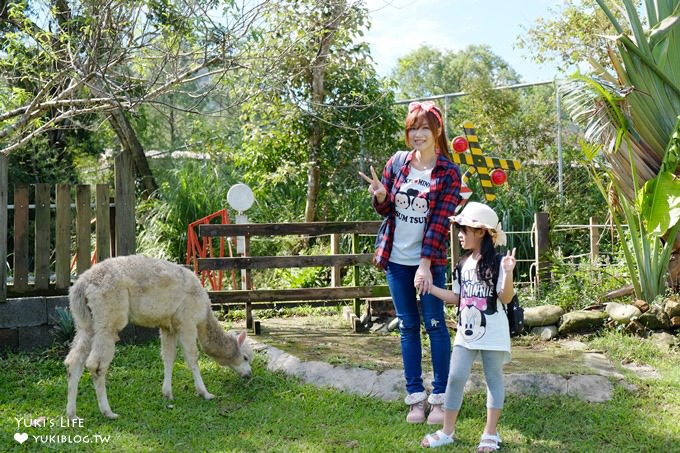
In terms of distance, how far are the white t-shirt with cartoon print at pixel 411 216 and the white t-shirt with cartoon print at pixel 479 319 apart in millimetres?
446

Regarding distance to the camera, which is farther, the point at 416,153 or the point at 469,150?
the point at 469,150

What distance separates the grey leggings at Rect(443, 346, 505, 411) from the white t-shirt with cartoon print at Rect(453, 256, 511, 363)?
6cm

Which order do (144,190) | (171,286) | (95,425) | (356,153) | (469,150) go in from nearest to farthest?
1. (95,425)
2. (171,286)
3. (469,150)
4. (356,153)
5. (144,190)

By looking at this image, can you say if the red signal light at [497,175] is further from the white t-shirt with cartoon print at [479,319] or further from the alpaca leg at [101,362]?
the alpaca leg at [101,362]

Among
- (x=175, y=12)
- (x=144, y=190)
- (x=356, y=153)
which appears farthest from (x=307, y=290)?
(x=144, y=190)

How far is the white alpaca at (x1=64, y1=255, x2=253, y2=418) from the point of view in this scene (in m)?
5.32

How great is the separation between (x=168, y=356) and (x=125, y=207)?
2.20m

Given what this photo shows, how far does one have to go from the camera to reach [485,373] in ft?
14.3

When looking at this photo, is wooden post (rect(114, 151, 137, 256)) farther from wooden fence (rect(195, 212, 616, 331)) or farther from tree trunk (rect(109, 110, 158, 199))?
tree trunk (rect(109, 110, 158, 199))

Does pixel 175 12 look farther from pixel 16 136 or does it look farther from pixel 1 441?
pixel 1 441

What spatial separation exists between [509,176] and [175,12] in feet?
23.4

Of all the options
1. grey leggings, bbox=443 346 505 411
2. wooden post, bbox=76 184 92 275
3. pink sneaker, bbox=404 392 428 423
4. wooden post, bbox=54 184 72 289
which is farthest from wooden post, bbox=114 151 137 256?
grey leggings, bbox=443 346 505 411

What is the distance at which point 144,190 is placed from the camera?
1508 centimetres

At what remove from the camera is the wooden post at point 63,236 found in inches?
291
